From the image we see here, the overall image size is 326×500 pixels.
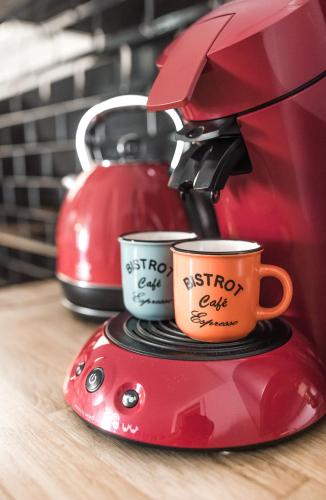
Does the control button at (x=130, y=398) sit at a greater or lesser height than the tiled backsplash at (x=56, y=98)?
lesser

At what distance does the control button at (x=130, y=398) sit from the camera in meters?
0.41

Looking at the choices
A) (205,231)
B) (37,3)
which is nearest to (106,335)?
(205,231)

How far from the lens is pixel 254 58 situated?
426 millimetres

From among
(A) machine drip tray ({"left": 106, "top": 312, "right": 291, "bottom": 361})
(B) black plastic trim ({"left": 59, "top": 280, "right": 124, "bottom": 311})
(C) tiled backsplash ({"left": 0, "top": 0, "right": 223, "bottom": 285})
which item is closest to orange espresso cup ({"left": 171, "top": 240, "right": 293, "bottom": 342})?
(A) machine drip tray ({"left": 106, "top": 312, "right": 291, "bottom": 361})

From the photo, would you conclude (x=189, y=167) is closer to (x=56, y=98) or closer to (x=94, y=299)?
(x=94, y=299)

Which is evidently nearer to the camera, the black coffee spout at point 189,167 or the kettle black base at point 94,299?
the black coffee spout at point 189,167

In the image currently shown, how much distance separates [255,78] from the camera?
1.42 ft

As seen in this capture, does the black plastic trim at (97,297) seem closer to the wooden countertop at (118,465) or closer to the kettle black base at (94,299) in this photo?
the kettle black base at (94,299)

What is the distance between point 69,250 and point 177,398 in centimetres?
37

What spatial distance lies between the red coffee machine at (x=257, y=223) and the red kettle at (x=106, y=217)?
0.18 meters

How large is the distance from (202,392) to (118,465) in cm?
9

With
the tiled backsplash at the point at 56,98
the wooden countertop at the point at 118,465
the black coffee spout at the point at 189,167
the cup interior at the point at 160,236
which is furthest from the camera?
the tiled backsplash at the point at 56,98


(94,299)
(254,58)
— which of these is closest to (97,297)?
(94,299)

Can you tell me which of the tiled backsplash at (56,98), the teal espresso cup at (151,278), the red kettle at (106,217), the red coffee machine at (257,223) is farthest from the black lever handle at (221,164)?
the tiled backsplash at (56,98)
